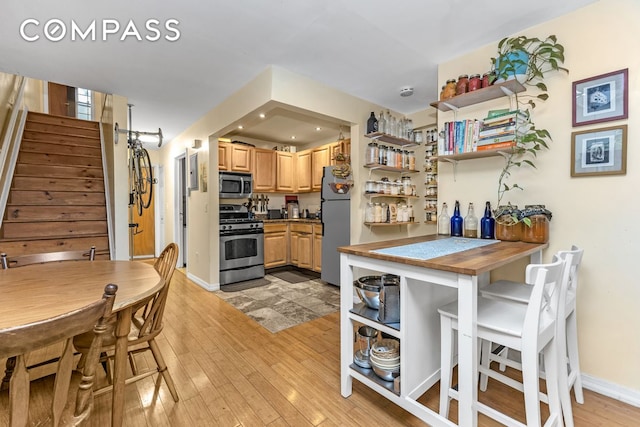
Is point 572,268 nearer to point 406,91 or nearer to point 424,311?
point 424,311

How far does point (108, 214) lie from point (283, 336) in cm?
267

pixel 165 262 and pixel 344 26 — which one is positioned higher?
pixel 344 26

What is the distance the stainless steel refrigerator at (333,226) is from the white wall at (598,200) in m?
1.98

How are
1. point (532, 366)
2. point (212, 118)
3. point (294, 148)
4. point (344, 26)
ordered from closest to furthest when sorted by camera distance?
point (532, 366)
point (344, 26)
point (212, 118)
point (294, 148)

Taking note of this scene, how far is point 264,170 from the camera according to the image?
4.93 metres

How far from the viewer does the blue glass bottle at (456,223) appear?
7.52 ft

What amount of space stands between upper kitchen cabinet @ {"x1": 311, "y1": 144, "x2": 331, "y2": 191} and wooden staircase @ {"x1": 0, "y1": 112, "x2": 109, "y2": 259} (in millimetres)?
2985

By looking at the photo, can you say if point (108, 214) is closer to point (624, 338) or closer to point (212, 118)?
point (212, 118)

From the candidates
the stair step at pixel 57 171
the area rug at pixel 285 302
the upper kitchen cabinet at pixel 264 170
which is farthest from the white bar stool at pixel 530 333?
the stair step at pixel 57 171

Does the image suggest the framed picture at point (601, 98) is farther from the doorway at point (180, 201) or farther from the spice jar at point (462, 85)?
the doorway at point (180, 201)

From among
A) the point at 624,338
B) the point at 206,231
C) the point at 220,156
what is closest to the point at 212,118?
the point at 220,156

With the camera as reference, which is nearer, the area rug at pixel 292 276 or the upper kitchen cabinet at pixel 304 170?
the area rug at pixel 292 276

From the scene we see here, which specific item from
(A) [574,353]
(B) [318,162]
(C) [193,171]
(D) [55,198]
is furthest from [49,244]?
(A) [574,353]

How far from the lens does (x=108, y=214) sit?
343 centimetres
